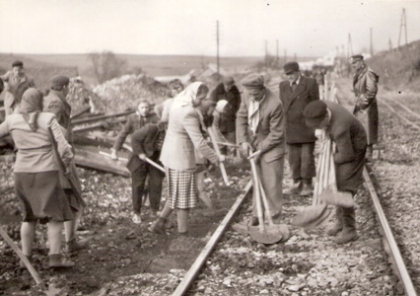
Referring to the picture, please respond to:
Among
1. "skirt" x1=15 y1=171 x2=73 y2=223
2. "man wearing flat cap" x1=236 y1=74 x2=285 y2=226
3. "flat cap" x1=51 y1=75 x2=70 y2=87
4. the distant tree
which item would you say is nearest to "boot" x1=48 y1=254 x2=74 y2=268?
"skirt" x1=15 y1=171 x2=73 y2=223

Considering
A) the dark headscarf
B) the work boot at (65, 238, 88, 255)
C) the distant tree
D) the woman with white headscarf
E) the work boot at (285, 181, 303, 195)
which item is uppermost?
the distant tree

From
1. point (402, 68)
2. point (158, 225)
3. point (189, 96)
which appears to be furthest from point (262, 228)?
point (402, 68)

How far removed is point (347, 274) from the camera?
5.93 metres

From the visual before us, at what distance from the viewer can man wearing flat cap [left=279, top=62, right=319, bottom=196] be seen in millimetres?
9547

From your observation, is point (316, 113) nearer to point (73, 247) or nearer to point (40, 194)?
point (40, 194)

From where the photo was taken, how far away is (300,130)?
9.62m

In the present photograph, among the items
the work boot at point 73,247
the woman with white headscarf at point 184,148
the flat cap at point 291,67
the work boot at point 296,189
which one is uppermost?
the flat cap at point 291,67

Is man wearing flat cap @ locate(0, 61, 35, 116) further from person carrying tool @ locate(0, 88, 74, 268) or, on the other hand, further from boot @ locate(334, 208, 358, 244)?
boot @ locate(334, 208, 358, 244)

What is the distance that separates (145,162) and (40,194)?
7.47 feet

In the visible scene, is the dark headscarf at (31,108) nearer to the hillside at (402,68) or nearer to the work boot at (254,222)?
the work boot at (254,222)

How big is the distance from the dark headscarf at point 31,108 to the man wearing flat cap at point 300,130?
4.57 meters

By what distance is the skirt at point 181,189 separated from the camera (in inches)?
283

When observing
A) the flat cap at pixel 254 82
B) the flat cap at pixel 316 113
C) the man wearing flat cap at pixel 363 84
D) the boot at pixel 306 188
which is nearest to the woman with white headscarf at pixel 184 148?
the flat cap at pixel 254 82

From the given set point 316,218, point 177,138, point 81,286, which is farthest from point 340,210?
point 81,286
